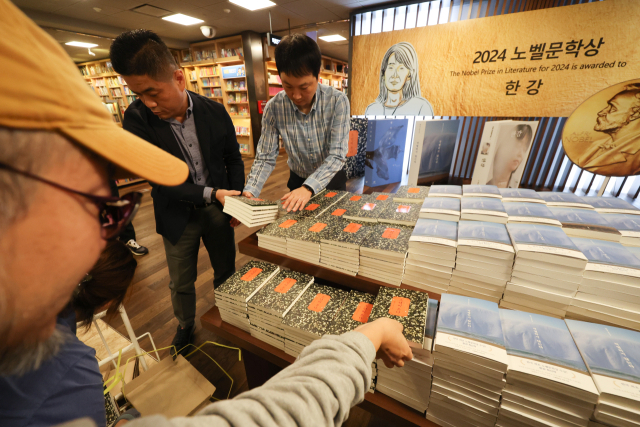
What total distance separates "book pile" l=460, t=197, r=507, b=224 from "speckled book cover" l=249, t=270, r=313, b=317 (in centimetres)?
78

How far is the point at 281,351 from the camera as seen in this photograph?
104 centimetres

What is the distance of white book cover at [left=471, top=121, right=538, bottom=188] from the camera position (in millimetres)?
2598

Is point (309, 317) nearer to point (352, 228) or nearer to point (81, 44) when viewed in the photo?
point (352, 228)

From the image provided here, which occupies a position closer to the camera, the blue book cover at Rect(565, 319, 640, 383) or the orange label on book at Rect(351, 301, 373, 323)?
the blue book cover at Rect(565, 319, 640, 383)

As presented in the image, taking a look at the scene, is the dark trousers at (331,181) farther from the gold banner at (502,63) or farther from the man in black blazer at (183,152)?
the gold banner at (502,63)

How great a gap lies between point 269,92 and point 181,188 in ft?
24.0

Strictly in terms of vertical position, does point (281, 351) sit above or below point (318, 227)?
below

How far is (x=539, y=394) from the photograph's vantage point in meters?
0.66

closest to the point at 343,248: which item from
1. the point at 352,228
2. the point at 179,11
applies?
the point at 352,228

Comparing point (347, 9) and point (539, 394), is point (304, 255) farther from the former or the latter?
point (347, 9)

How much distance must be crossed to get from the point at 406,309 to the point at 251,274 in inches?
27.4

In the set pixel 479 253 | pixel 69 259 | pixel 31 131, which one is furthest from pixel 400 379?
pixel 31 131

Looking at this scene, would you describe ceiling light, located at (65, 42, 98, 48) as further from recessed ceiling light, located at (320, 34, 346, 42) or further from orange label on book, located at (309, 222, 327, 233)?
orange label on book, located at (309, 222, 327, 233)

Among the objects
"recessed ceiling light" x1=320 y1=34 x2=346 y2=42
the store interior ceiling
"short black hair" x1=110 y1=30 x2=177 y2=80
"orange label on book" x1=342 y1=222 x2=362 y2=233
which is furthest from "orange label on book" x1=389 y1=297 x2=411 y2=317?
"recessed ceiling light" x1=320 y1=34 x2=346 y2=42
